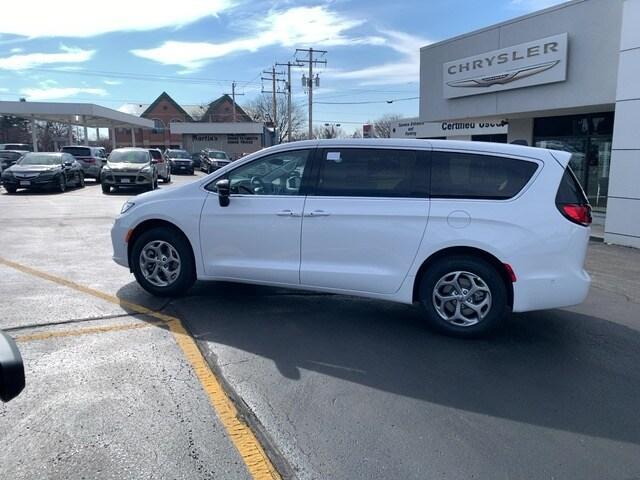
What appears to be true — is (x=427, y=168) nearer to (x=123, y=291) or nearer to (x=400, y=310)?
(x=400, y=310)

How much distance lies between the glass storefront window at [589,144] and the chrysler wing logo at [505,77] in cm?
206

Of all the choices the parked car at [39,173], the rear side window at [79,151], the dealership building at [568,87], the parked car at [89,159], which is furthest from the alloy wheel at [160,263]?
the rear side window at [79,151]

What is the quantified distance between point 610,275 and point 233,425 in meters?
6.58

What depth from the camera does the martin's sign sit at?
12.7 metres

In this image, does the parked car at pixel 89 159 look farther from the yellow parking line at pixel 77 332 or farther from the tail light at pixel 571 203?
the tail light at pixel 571 203

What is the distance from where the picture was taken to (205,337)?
4.73 metres

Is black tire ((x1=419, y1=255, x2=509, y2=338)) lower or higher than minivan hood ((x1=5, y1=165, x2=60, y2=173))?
lower

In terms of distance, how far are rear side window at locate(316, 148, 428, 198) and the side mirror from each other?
0.93 m

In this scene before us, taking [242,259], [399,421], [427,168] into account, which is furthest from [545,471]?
[242,259]

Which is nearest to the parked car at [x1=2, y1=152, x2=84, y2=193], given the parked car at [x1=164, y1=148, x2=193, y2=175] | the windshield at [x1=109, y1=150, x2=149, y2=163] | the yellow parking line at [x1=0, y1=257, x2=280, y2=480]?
the windshield at [x1=109, y1=150, x2=149, y2=163]

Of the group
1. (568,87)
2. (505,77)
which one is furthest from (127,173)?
(568,87)

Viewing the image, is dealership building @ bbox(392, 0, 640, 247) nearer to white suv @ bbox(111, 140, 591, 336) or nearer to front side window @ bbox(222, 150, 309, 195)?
white suv @ bbox(111, 140, 591, 336)

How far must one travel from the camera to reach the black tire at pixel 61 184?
19.6 metres

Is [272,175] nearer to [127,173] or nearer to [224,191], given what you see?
[224,191]
